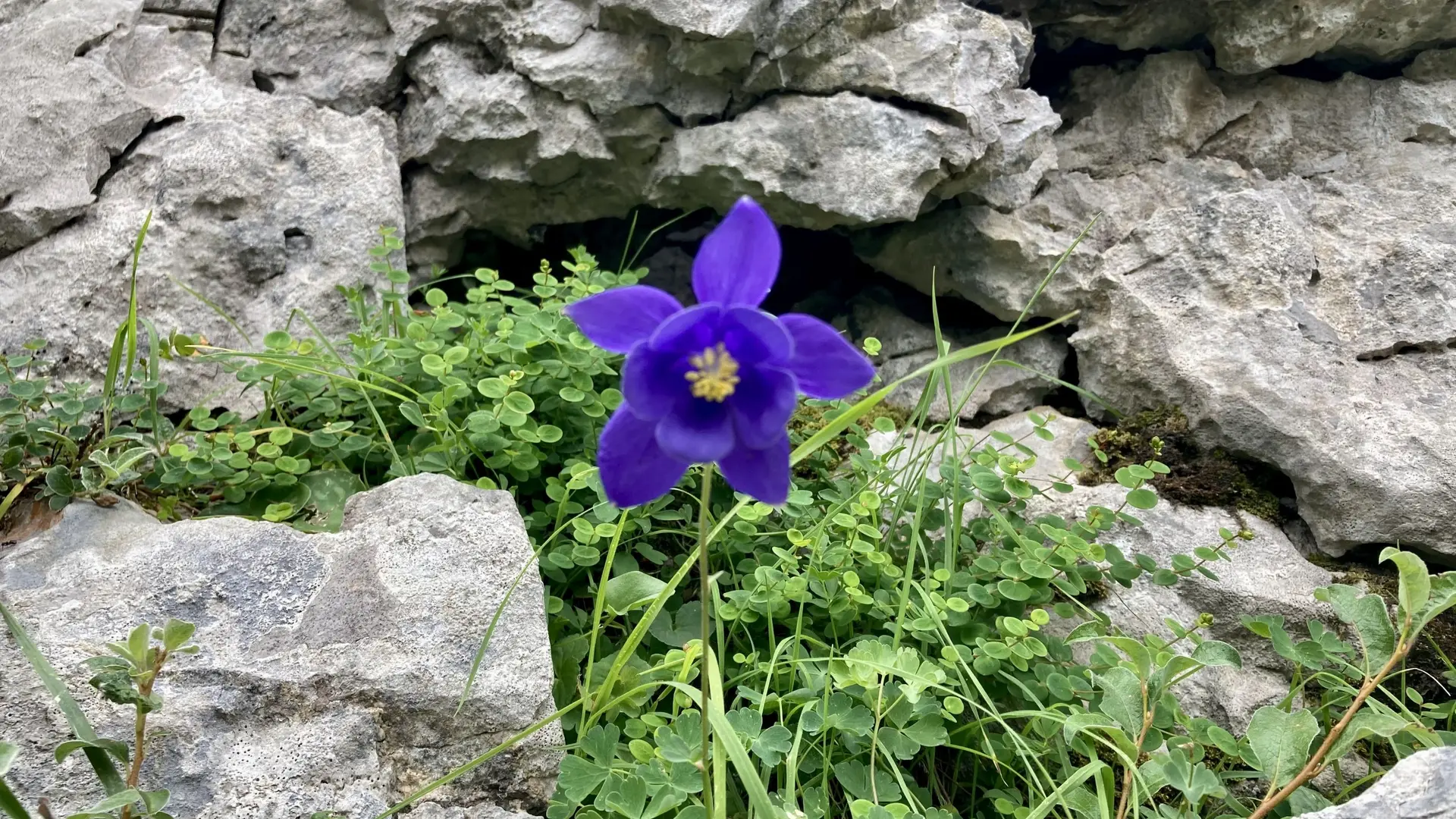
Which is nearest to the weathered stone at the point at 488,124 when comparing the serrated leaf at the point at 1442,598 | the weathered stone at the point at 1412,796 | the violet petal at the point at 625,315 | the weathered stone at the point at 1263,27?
the weathered stone at the point at 1263,27

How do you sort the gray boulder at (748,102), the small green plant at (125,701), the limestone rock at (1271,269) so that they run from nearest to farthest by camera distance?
the small green plant at (125,701) → the limestone rock at (1271,269) → the gray boulder at (748,102)

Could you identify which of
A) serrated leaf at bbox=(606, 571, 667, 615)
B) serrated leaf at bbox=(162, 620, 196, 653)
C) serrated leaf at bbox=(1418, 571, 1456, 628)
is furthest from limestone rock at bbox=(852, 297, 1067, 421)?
serrated leaf at bbox=(162, 620, 196, 653)

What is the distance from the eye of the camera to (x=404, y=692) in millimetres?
1777

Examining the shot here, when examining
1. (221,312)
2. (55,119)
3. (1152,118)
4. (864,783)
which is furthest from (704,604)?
(1152,118)

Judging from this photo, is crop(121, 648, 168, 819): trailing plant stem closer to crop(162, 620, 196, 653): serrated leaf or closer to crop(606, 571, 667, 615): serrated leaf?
crop(162, 620, 196, 653): serrated leaf

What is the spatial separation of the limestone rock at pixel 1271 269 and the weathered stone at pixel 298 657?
229cm

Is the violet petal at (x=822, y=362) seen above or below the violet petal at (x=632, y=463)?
above

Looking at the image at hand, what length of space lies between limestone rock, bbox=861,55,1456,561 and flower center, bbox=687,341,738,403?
232 cm

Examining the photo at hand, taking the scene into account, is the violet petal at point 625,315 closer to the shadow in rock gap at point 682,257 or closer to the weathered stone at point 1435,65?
the shadow in rock gap at point 682,257

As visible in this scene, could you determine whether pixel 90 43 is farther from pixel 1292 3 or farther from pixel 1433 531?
pixel 1433 531

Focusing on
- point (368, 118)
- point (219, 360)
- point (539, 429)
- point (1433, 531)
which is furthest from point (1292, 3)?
point (219, 360)

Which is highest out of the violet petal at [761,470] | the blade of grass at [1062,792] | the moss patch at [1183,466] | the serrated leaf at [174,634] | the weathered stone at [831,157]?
the violet petal at [761,470]

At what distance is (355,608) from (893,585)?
1.32 meters

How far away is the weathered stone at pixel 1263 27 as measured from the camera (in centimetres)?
315
